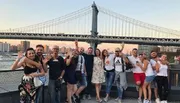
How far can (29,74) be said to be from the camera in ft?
13.4

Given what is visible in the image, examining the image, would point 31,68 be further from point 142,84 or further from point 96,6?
point 96,6

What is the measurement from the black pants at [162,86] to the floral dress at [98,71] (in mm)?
1246

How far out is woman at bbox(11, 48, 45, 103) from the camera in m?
4.04

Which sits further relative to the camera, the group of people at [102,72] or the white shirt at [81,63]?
the white shirt at [81,63]

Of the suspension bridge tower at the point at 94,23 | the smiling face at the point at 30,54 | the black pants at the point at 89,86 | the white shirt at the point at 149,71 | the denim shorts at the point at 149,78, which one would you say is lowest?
the black pants at the point at 89,86

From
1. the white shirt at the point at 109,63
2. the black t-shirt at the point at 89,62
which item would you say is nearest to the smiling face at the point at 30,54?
the black t-shirt at the point at 89,62

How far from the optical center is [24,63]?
4.02 m

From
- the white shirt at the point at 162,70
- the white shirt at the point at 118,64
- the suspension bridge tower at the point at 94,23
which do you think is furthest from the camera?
the suspension bridge tower at the point at 94,23

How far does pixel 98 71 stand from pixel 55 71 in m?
1.59

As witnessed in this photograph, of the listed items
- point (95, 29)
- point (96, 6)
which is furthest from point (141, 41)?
point (96, 6)

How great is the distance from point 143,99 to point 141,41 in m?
39.3

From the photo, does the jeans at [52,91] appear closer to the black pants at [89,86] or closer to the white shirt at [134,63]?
the black pants at [89,86]

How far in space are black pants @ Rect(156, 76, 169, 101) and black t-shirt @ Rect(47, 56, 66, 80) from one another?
7.10ft

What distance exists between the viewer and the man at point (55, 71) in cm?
530
